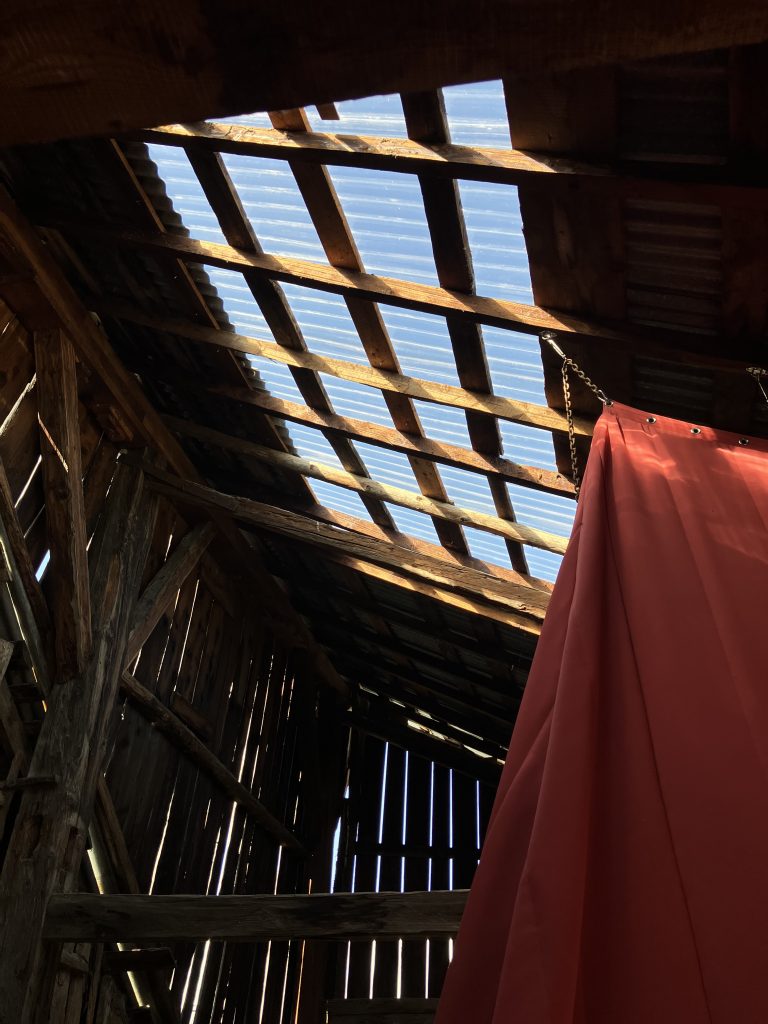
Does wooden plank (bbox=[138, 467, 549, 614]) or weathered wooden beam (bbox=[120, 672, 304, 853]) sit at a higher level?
wooden plank (bbox=[138, 467, 549, 614])

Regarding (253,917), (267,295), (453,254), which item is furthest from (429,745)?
(453,254)

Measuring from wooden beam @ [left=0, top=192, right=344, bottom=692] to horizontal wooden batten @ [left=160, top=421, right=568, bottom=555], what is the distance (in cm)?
38

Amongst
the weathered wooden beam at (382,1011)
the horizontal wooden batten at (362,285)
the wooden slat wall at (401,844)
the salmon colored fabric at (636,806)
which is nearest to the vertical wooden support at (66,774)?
the weathered wooden beam at (382,1011)

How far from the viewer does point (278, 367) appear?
431cm

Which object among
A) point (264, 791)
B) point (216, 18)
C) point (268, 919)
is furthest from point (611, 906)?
point (264, 791)

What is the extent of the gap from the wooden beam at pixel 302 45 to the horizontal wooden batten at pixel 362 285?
75.7 inches

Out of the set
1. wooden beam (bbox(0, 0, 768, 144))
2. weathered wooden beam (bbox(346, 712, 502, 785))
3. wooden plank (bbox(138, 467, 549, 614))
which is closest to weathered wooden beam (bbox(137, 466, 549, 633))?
wooden plank (bbox(138, 467, 549, 614))

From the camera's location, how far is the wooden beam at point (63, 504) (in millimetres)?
3895

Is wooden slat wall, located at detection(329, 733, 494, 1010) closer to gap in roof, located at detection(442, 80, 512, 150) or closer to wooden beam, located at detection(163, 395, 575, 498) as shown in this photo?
wooden beam, located at detection(163, 395, 575, 498)

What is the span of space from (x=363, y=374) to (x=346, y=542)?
43.0 inches

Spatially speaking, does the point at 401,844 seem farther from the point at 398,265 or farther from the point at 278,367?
the point at 398,265

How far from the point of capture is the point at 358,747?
920 centimetres

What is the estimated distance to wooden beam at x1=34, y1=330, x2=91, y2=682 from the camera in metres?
3.89

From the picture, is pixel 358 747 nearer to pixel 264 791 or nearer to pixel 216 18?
pixel 264 791
